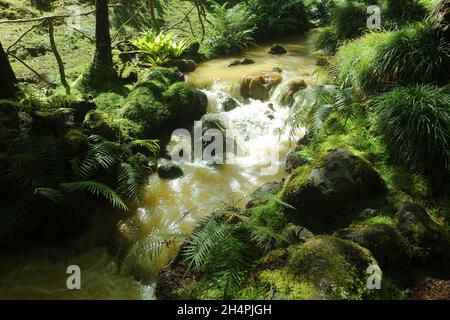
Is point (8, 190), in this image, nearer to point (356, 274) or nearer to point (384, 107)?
point (356, 274)

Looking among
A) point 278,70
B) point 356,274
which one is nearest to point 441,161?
point 356,274

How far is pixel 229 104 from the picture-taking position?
8.02 meters

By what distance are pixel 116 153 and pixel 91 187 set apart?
97 centimetres

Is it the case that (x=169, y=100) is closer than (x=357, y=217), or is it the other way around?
(x=357, y=217)

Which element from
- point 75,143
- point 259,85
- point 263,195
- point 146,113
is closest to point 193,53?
point 259,85

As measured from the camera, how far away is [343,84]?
626 cm

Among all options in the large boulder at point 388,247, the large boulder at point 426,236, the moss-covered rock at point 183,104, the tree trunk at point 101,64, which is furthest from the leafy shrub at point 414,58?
the tree trunk at point 101,64

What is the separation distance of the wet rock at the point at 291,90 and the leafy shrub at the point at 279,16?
549 cm

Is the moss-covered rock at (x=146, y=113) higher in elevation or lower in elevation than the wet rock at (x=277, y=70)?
lower

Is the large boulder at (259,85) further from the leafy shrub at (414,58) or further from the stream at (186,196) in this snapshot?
the leafy shrub at (414,58)

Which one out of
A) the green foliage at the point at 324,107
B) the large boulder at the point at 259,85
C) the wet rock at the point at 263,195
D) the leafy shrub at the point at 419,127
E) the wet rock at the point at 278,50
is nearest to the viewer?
the leafy shrub at the point at 419,127

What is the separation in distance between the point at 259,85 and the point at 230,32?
383 cm

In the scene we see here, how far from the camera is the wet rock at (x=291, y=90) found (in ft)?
25.2

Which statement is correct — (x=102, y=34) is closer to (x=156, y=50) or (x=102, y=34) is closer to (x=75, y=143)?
(x=156, y=50)
